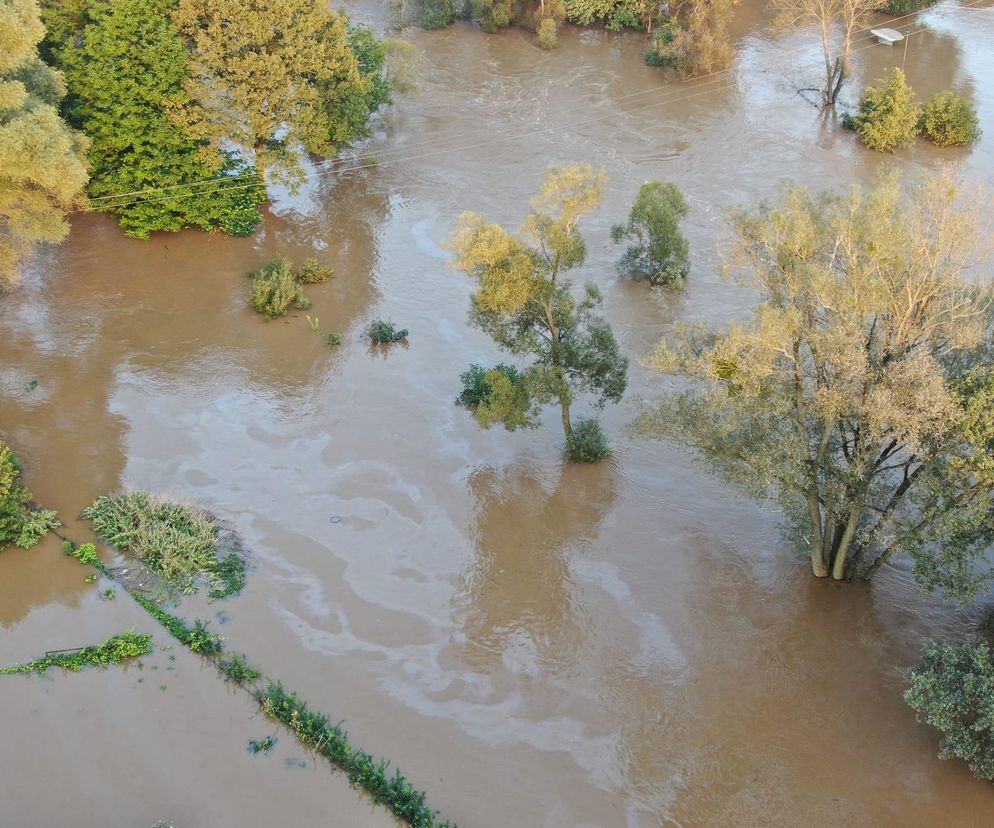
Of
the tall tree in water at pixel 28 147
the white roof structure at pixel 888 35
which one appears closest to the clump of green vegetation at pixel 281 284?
the tall tree in water at pixel 28 147

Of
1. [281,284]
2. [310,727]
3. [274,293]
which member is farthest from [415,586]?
[281,284]

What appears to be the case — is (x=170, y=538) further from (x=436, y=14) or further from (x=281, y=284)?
(x=436, y=14)

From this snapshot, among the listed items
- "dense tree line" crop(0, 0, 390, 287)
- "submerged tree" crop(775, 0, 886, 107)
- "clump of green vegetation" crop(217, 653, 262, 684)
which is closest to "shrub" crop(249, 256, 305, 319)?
"dense tree line" crop(0, 0, 390, 287)

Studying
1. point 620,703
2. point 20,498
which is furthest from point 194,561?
point 620,703

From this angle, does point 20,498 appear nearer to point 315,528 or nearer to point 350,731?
point 315,528

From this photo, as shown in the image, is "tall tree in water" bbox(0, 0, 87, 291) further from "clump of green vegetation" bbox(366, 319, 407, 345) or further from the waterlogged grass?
the waterlogged grass

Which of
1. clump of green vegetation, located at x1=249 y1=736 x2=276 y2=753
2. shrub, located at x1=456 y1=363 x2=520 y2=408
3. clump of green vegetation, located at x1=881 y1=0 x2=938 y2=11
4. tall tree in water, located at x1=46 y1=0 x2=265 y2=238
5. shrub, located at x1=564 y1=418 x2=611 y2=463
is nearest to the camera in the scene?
clump of green vegetation, located at x1=249 y1=736 x2=276 y2=753
